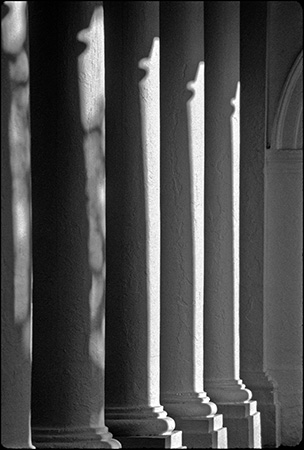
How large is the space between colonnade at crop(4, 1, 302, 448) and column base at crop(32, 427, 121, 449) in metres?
0.01

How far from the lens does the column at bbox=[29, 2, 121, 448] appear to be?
11000mm

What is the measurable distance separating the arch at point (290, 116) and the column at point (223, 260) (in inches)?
181

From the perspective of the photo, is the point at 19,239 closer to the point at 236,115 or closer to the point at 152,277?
the point at 152,277

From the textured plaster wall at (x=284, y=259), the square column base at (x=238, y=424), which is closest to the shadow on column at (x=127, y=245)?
the square column base at (x=238, y=424)

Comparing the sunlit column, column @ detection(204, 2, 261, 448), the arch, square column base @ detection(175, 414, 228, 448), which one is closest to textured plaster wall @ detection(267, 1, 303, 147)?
the arch

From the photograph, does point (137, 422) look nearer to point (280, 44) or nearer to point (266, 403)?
point (266, 403)

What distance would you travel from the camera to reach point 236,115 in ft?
57.0

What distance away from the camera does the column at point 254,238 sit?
19719 millimetres

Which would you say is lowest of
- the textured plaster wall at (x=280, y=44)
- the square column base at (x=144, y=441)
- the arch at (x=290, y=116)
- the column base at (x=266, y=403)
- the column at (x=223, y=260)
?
Result: the column base at (x=266, y=403)

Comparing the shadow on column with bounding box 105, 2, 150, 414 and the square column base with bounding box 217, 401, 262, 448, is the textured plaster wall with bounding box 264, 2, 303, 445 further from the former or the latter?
the shadow on column with bounding box 105, 2, 150, 414

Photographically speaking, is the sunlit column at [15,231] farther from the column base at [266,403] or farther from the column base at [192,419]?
the column base at [266,403]

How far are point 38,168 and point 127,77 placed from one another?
247 centimetres

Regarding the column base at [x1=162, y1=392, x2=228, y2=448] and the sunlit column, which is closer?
Result: the sunlit column

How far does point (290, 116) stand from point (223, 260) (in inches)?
227
